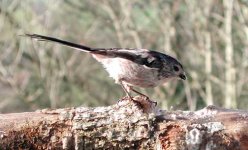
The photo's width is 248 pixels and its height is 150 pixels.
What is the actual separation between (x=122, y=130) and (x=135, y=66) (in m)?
0.76

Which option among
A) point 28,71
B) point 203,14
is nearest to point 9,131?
point 203,14

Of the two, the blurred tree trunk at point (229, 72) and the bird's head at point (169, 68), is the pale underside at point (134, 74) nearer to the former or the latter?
the bird's head at point (169, 68)

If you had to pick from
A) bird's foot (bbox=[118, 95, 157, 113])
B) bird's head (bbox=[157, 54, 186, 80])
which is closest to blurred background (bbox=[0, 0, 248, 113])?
bird's head (bbox=[157, 54, 186, 80])

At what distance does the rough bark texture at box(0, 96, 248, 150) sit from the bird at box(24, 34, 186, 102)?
→ 64 cm

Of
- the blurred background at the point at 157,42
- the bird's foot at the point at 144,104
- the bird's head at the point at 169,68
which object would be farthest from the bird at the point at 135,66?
the blurred background at the point at 157,42

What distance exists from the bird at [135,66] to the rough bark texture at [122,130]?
25.3 inches

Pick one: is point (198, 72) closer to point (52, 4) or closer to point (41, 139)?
point (52, 4)

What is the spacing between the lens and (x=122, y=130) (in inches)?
87.9

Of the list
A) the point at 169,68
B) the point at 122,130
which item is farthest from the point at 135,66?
the point at 122,130

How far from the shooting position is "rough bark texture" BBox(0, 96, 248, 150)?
7.18 feet

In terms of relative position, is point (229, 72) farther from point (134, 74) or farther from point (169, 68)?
point (134, 74)

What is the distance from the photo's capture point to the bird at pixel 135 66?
2.92 metres

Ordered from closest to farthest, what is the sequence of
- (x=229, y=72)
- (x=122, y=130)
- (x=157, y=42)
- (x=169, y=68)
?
(x=122, y=130)
(x=169, y=68)
(x=229, y=72)
(x=157, y=42)

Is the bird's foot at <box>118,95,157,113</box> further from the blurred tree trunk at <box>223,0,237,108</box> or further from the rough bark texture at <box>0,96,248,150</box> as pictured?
the blurred tree trunk at <box>223,0,237,108</box>
